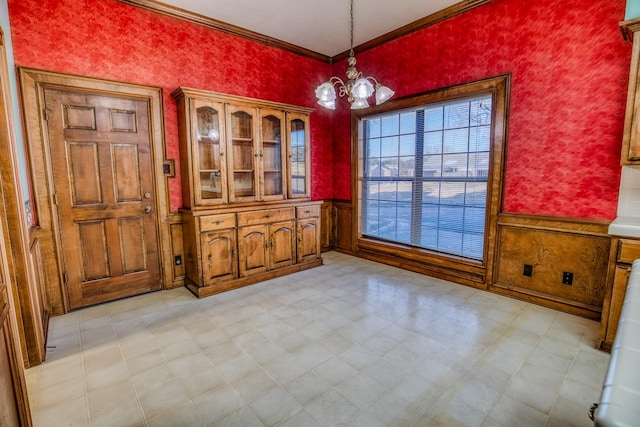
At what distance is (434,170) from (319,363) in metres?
2.79

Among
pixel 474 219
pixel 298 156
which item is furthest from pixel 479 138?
pixel 298 156

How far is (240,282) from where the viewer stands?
3.65m

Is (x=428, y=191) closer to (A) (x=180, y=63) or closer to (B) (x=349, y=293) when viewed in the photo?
(B) (x=349, y=293)

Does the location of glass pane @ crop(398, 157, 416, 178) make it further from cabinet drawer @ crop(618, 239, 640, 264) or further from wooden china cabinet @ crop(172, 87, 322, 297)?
cabinet drawer @ crop(618, 239, 640, 264)

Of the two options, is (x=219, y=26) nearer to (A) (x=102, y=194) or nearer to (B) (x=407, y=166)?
(A) (x=102, y=194)

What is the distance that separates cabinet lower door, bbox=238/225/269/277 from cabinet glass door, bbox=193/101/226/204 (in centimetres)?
50

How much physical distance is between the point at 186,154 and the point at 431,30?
3.21 meters

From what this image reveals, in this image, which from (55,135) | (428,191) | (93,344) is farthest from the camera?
(428,191)

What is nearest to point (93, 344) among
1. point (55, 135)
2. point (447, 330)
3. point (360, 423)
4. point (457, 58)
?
point (55, 135)

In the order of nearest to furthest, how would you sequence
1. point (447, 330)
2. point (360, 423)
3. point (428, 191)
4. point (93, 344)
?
point (360, 423), point (93, 344), point (447, 330), point (428, 191)

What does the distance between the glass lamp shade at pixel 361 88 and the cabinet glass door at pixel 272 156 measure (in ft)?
5.75

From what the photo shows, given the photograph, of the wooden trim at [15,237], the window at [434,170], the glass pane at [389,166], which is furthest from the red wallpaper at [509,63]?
the wooden trim at [15,237]

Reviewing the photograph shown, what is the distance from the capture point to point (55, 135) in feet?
9.39

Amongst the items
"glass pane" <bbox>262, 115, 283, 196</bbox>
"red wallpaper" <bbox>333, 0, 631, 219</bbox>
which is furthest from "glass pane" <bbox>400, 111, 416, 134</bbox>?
"glass pane" <bbox>262, 115, 283, 196</bbox>
